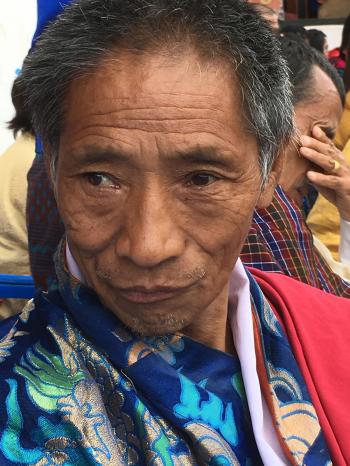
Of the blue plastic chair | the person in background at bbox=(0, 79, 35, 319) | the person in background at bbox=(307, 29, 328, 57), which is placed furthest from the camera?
the person in background at bbox=(307, 29, 328, 57)

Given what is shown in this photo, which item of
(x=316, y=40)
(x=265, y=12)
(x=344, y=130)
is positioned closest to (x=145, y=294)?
(x=265, y=12)

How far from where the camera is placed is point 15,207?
3055 millimetres

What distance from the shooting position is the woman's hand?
109 inches

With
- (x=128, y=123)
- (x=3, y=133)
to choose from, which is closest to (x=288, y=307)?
(x=128, y=123)

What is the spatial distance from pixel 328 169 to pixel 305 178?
0.10 metres

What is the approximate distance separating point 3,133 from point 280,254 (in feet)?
7.37

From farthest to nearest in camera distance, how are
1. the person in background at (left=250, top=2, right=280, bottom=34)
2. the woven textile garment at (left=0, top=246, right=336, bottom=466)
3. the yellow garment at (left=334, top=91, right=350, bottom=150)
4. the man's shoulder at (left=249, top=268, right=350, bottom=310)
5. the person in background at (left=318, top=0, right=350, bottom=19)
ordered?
1. the person in background at (left=318, top=0, right=350, bottom=19)
2. the yellow garment at (left=334, top=91, right=350, bottom=150)
3. the man's shoulder at (left=249, top=268, right=350, bottom=310)
4. the person in background at (left=250, top=2, right=280, bottom=34)
5. the woven textile garment at (left=0, top=246, right=336, bottom=466)

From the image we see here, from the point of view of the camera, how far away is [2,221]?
303cm

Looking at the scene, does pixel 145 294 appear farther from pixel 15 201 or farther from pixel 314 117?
pixel 15 201

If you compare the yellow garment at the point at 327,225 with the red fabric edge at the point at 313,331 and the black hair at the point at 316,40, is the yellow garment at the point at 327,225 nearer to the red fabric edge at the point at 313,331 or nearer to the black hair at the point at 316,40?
the red fabric edge at the point at 313,331

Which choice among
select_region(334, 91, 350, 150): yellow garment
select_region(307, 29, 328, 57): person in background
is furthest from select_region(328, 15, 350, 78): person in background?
select_region(334, 91, 350, 150): yellow garment

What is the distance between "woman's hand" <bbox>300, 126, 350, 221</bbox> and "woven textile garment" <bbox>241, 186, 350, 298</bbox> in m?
0.28

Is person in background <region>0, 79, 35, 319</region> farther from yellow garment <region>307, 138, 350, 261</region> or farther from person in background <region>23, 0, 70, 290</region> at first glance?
yellow garment <region>307, 138, 350, 261</region>

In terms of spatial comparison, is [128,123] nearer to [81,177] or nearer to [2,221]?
[81,177]
